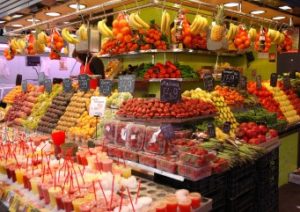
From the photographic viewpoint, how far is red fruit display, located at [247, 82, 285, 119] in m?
5.62

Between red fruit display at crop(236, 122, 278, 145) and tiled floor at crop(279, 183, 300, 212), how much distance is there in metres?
1.35

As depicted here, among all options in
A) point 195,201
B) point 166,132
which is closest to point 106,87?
point 166,132

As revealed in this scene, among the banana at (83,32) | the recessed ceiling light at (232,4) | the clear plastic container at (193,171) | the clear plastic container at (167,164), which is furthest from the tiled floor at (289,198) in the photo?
the banana at (83,32)

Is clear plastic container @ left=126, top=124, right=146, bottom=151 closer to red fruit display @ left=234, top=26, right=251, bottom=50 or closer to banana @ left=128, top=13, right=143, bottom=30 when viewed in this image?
banana @ left=128, top=13, right=143, bottom=30

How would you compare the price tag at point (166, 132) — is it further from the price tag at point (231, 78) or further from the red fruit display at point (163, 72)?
the red fruit display at point (163, 72)

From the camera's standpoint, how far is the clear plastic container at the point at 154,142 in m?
2.96

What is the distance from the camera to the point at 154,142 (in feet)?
9.87

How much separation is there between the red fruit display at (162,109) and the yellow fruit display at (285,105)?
8.34ft

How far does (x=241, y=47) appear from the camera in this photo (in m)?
5.69

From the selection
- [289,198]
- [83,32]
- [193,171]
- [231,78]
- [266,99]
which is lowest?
[289,198]

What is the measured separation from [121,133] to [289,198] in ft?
10.8

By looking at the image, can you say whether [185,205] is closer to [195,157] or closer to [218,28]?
[195,157]

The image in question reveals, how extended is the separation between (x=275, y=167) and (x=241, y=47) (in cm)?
242

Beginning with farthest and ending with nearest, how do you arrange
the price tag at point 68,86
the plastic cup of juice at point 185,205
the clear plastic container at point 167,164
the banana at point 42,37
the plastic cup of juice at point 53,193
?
the banana at point 42,37
the price tag at point 68,86
the clear plastic container at point 167,164
the plastic cup of juice at point 53,193
the plastic cup of juice at point 185,205
